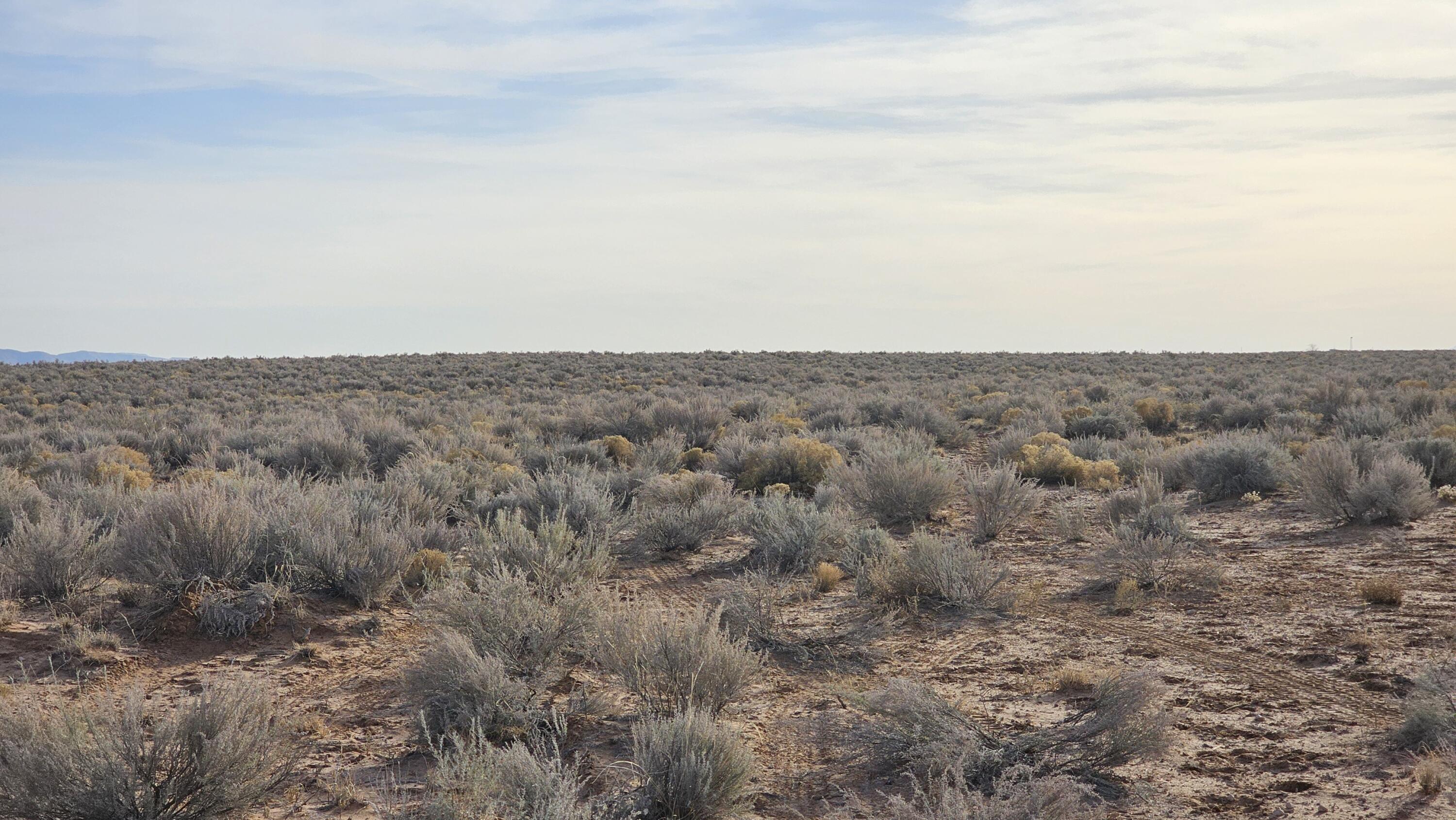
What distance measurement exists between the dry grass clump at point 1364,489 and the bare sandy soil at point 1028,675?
79cm

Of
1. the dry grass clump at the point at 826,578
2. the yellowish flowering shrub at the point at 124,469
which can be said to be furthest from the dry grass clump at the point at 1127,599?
the yellowish flowering shrub at the point at 124,469

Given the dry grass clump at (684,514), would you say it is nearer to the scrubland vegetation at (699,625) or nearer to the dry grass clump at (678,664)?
the scrubland vegetation at (699,625)

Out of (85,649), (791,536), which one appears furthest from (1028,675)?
(85,649)

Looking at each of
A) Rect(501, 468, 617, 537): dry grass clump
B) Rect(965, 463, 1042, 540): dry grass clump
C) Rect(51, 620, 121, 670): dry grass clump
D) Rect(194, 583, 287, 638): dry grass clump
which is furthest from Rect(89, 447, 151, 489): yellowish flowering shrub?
Rect(965, 463, 1042, 540): dry grass clump

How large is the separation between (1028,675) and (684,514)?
4148 mm

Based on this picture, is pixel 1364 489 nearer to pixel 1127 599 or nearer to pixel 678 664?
pixel 1127 599

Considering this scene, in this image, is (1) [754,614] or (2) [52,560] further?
(2) [52,560]

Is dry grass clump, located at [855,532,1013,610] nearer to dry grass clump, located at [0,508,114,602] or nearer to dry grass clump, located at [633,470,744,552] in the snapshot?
dry grass clump, located at [633,470,744,552]

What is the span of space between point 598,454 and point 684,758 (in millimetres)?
9362

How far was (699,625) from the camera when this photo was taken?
4.64 metres

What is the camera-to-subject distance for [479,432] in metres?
15.7

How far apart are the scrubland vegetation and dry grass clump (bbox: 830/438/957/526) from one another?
48 mm

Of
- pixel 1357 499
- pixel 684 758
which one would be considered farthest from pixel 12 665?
pixel 1357 499

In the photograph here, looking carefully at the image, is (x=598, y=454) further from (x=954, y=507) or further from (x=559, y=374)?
(x=559, y=374)
